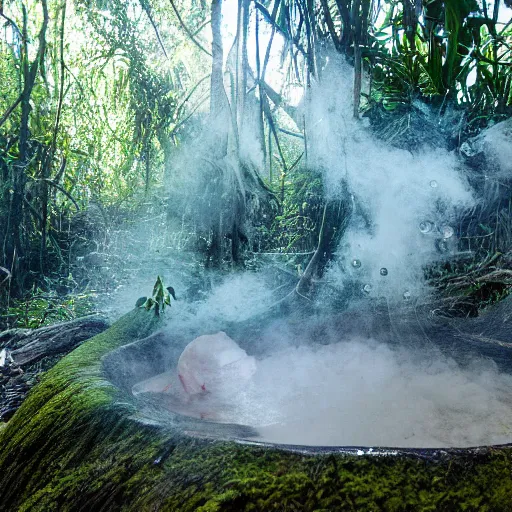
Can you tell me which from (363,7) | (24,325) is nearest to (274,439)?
(24,325)

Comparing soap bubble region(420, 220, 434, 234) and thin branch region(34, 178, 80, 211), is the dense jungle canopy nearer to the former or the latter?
thin branch region(34, 178, 80, 211)

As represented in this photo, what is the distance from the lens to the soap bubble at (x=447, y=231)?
276cm

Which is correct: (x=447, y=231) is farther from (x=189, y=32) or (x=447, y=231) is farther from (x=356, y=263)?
(x=189, y=32)

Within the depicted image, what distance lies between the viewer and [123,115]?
2455 mm

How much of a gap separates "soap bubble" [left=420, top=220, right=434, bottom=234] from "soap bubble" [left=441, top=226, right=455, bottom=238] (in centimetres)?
8

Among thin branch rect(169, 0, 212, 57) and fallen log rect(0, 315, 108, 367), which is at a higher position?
thin branch rect(169, 0, 212, 57)

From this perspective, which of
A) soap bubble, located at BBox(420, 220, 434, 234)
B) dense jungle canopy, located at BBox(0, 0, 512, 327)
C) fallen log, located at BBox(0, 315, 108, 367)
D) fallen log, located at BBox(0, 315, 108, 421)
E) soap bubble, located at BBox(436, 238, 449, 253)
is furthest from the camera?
soap bubble, located at BBox(436, 238, 449, 253)

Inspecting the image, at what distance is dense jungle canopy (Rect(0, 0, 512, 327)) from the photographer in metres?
2.29

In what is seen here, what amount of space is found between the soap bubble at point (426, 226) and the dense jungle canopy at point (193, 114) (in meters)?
0.35

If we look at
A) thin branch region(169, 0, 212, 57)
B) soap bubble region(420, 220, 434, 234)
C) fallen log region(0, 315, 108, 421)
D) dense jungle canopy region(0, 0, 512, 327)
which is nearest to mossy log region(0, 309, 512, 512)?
fallen log region(0, 315, 108, 421)

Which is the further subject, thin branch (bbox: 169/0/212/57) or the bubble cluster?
the bubble cluster

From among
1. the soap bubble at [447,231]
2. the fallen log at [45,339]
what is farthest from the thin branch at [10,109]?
the soap bubble at [447,231]

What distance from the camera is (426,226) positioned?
271cm

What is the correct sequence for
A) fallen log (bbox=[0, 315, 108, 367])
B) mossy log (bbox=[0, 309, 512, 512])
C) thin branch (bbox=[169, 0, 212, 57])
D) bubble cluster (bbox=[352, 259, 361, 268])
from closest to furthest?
mossy log (bbox=[0, 309, 512, 512]) → fallen log (bbox=[0, 315, 108, 367]) → thin branch (bbox=[169, 0, 212, 57]) → bubble cluster (bbox=[352, 259, 361, 268])
